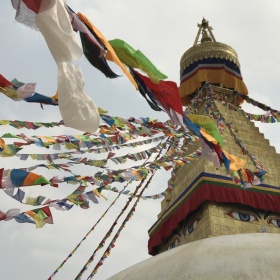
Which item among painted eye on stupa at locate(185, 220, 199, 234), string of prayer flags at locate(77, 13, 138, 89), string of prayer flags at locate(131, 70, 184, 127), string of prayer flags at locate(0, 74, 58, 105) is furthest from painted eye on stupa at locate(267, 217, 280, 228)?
string of prayer flags at locate(0, 74, 58, 105)

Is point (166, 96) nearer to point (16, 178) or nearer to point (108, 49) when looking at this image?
point (108, 49)

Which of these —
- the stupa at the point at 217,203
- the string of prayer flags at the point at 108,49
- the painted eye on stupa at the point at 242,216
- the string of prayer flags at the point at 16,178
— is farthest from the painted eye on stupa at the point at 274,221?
the string of prayer flags at the point at 16,178

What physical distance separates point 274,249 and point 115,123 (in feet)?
9.45

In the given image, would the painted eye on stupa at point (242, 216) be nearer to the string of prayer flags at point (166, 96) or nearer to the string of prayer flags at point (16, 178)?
the string of prayer flags at point (166, 96)

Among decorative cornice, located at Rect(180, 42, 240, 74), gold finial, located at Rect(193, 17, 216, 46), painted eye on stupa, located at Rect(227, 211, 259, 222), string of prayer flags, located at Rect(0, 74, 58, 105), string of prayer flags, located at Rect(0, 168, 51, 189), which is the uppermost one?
gold finial, located at Rect(193, 17, 216, 46)

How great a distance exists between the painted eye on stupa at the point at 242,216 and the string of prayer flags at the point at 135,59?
190 inches

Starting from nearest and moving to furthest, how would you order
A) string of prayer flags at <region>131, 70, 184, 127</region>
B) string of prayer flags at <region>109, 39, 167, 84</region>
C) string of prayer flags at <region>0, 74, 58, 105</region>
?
string of prayer flags at <region>0, 74, 58, 105</region>, string of prayer flags at <region>109, 39, 167, 84</region>, string of prayer flags at <region>131, 70, 184, 127</region>

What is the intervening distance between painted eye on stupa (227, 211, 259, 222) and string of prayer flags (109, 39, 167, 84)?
4.82 meters

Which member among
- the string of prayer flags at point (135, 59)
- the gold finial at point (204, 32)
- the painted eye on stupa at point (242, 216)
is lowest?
the string of prayer flags at point (135, 59)

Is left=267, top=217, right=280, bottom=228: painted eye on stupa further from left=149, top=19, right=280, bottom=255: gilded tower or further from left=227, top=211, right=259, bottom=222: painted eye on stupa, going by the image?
left=227, top=211, right=259, bottom=222: painted eye on stupa

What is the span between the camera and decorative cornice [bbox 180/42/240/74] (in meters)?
13.1

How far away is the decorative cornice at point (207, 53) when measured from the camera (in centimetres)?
1307

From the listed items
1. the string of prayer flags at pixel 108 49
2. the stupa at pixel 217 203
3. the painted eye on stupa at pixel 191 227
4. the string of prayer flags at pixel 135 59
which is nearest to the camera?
the string of prayer flags at pixel 108 49

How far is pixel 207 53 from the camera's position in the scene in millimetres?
13078
